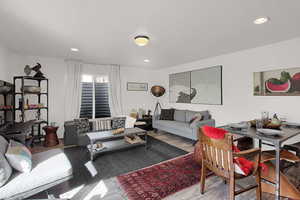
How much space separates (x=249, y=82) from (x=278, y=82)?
52 centimetres

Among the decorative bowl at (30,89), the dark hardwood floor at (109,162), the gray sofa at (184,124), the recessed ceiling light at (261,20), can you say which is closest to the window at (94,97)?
the decorative bowl at (30,89)

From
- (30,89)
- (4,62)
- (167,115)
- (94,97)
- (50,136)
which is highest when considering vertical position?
(4,62)

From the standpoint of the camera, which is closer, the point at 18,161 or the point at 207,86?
the point at 18,161

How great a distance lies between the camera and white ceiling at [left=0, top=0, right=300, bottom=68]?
174cm

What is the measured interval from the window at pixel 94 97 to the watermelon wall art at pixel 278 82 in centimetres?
438

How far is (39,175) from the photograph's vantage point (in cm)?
157

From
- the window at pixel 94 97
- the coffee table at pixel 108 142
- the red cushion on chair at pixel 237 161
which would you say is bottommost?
the coffee table at pixel 108 142

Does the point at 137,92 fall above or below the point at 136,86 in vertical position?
below

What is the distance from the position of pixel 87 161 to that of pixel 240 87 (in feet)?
12.7

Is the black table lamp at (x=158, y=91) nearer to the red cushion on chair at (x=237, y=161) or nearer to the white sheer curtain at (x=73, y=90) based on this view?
the white sheer curtain at (x=73, y=90)

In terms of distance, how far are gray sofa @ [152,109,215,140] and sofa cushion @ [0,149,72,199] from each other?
2.84 metres

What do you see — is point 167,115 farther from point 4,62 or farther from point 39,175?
point 4,62

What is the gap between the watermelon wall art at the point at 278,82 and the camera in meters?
2.75

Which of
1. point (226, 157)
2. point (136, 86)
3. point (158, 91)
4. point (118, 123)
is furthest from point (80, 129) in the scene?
point (226, 157)
